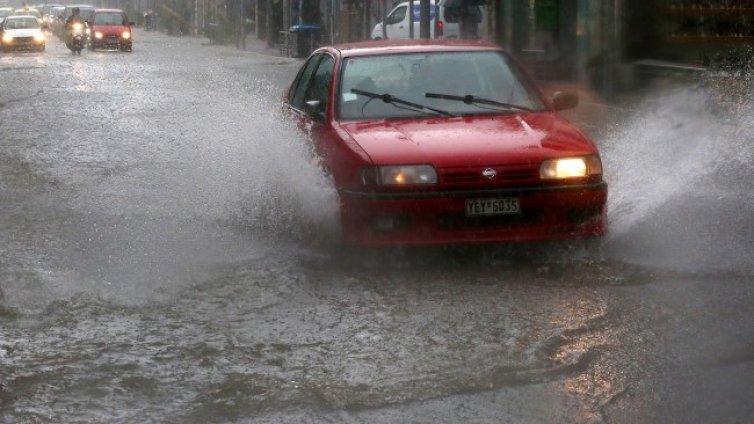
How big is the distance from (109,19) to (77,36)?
4868mm

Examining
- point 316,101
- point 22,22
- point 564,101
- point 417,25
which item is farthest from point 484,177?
point 22,22

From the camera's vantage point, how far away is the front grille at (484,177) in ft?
24.6

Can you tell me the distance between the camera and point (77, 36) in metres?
48.3

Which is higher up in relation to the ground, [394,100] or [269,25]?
[269,25]

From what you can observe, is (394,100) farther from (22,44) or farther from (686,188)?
(22,44)

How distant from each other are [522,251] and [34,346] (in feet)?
10.6

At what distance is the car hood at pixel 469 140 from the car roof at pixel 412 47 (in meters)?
0.92

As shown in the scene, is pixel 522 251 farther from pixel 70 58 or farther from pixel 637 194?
pixel 70 58

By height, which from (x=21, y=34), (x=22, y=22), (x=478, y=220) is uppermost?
(x=22, y=22)

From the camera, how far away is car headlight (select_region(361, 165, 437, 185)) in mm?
7516

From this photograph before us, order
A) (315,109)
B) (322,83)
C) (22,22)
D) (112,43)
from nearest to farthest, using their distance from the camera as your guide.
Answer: (315,109)
(322,83)
(22,22)
(112,43)

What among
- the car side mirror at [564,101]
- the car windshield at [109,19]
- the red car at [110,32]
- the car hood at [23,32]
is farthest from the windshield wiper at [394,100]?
the car windshield at [109,19]

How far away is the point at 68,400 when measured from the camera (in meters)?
5.03

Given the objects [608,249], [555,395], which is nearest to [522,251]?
[608,249]
